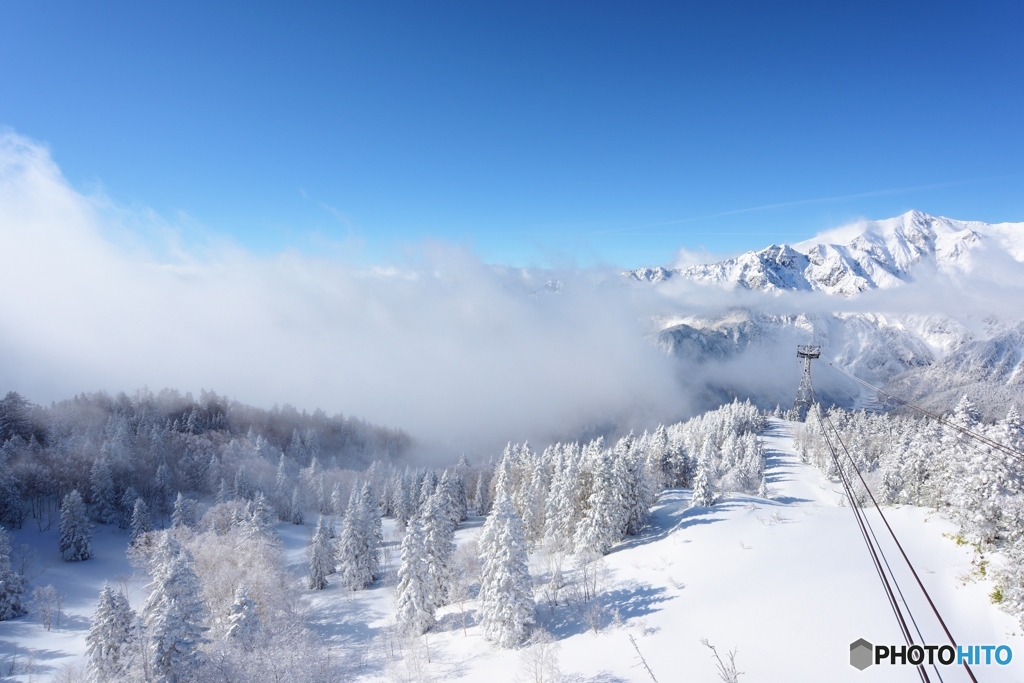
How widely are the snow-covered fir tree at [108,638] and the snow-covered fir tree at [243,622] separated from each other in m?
6.43

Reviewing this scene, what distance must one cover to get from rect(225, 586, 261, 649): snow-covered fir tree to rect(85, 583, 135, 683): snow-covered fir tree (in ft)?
21.1

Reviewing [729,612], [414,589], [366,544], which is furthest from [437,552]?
[729,612]

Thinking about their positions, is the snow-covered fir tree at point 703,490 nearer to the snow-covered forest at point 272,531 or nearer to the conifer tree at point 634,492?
the snow-covered forest at point 272,531

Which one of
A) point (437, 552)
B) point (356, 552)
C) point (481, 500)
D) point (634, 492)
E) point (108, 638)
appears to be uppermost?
point (634, 492)

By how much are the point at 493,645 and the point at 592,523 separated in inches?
697

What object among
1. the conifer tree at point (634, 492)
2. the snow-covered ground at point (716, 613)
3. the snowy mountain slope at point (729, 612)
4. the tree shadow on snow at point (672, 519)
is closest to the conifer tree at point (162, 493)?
the snow-covered ground at point (716, 613)

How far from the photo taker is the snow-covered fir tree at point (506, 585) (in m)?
35.8

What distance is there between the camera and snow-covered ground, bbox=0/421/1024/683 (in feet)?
85.6

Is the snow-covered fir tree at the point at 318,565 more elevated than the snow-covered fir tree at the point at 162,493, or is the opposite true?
the snow-covered fir tree at the point at 162,493

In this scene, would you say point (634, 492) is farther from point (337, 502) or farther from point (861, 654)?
point (337, 502)

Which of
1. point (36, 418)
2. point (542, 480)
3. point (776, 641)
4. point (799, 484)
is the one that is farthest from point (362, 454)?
point (776, 641)

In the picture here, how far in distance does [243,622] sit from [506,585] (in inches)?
849

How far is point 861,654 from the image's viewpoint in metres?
24.6

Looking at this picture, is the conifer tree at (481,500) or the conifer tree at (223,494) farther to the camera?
the conifer tree at (481,500)
